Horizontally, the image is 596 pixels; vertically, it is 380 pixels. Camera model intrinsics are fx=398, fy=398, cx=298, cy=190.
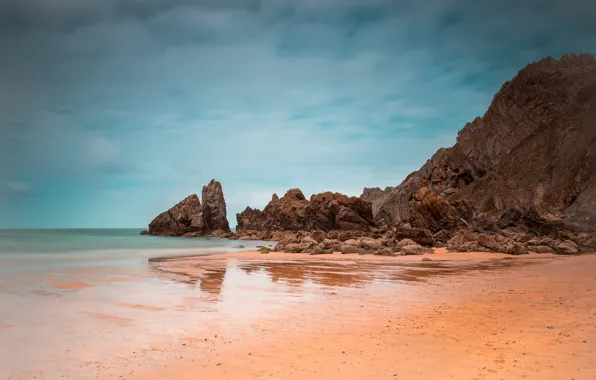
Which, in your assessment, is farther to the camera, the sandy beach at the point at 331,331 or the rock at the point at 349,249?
the rock at the point at 349,249

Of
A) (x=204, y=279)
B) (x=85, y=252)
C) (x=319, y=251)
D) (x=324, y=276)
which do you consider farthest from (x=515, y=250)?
(x=85, y=252)

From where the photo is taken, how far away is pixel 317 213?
259ft

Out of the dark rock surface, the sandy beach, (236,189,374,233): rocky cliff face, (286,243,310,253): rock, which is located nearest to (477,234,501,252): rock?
(286,243,310,253): rock

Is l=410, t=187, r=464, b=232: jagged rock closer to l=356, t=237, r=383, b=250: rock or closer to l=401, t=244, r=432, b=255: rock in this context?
l=356, t=237, r=383, b=250: rock

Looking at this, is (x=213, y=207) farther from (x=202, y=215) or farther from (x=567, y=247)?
(x=567, y=247)

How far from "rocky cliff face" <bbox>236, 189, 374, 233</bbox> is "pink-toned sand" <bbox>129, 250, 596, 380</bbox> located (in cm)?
6172

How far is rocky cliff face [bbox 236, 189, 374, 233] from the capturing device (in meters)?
73.6

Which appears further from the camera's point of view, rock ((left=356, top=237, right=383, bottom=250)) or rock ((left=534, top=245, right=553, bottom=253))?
rock ((left=356, top=237, right=383, bottom=250))

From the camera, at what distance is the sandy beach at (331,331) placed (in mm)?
5895

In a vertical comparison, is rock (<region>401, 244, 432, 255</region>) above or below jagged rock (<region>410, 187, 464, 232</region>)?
below

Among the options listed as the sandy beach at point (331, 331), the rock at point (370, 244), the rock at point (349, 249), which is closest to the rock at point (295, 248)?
the rock at point (349, 249)

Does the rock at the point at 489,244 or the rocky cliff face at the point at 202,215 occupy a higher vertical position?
the rocky cliff face at the point at 202,215

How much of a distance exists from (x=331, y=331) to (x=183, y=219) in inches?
3937

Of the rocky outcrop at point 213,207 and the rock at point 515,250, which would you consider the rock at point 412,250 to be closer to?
the rock at point 515,250
